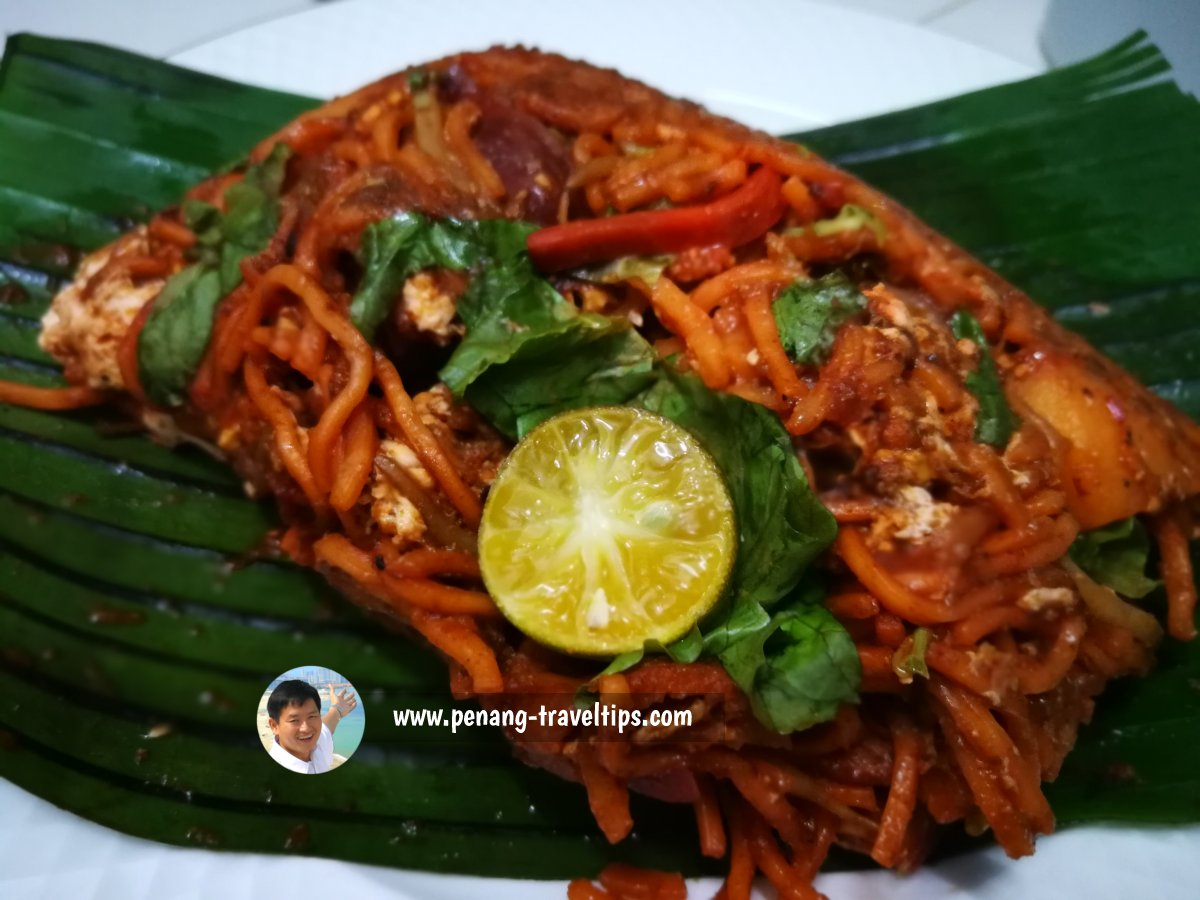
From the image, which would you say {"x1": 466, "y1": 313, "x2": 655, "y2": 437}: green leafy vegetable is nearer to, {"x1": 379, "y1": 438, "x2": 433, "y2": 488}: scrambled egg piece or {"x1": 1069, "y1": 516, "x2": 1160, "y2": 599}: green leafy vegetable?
{"x1": 379, "y1": 438, "x2": 433, "y2": 488}: scrambled egg piece

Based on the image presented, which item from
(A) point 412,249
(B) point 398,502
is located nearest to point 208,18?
(A) point 412,249

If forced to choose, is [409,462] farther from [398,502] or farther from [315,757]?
[315,757]

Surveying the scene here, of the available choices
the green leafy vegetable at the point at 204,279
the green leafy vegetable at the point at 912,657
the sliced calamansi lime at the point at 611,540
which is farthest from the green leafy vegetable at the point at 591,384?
the green leafy vegetable at the point at 204,279

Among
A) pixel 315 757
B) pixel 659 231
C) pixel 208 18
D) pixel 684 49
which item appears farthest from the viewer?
pixel 208 18

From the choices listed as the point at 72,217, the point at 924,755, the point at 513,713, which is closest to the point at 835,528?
the point at 924,755

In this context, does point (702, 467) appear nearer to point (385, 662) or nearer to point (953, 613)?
point (953, 613)
